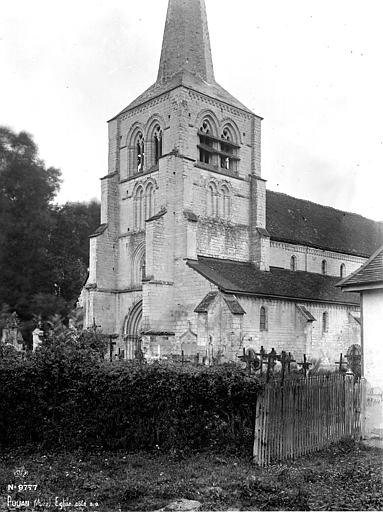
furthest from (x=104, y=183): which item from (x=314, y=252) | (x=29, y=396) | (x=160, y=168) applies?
(x=29, y=396)

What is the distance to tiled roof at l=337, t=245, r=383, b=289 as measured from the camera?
14.5 m

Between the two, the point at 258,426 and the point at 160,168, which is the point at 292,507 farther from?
the point at 160,168

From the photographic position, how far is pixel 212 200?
115 feet

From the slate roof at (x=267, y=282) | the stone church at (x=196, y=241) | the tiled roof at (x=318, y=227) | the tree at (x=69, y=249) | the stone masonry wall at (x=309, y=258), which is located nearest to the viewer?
the slate roof at (x=267, y=282)

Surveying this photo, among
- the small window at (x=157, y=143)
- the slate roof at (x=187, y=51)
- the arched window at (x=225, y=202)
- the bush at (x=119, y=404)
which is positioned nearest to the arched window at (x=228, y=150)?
the arched window at (x=225, y=202)

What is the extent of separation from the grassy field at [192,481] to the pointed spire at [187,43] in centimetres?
2875

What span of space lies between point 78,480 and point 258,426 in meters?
3.38

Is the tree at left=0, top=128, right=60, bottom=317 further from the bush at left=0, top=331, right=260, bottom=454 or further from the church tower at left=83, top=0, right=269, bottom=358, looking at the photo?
Answer: the bush at left=0, top=331, right=260, bottom=454

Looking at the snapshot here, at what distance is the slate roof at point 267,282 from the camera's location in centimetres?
3103

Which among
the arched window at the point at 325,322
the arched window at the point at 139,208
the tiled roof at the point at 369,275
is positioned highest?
the arched window at the point at 139,208

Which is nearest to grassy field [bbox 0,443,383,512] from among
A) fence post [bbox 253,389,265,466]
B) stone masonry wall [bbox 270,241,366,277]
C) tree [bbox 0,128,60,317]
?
fence post [bbox 253,389,265,466]

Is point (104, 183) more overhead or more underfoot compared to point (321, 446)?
more overhead

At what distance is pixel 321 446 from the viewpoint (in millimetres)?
12148

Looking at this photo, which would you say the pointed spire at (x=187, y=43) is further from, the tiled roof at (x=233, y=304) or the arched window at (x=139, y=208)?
the tiled roof at (x=233, y=304)
